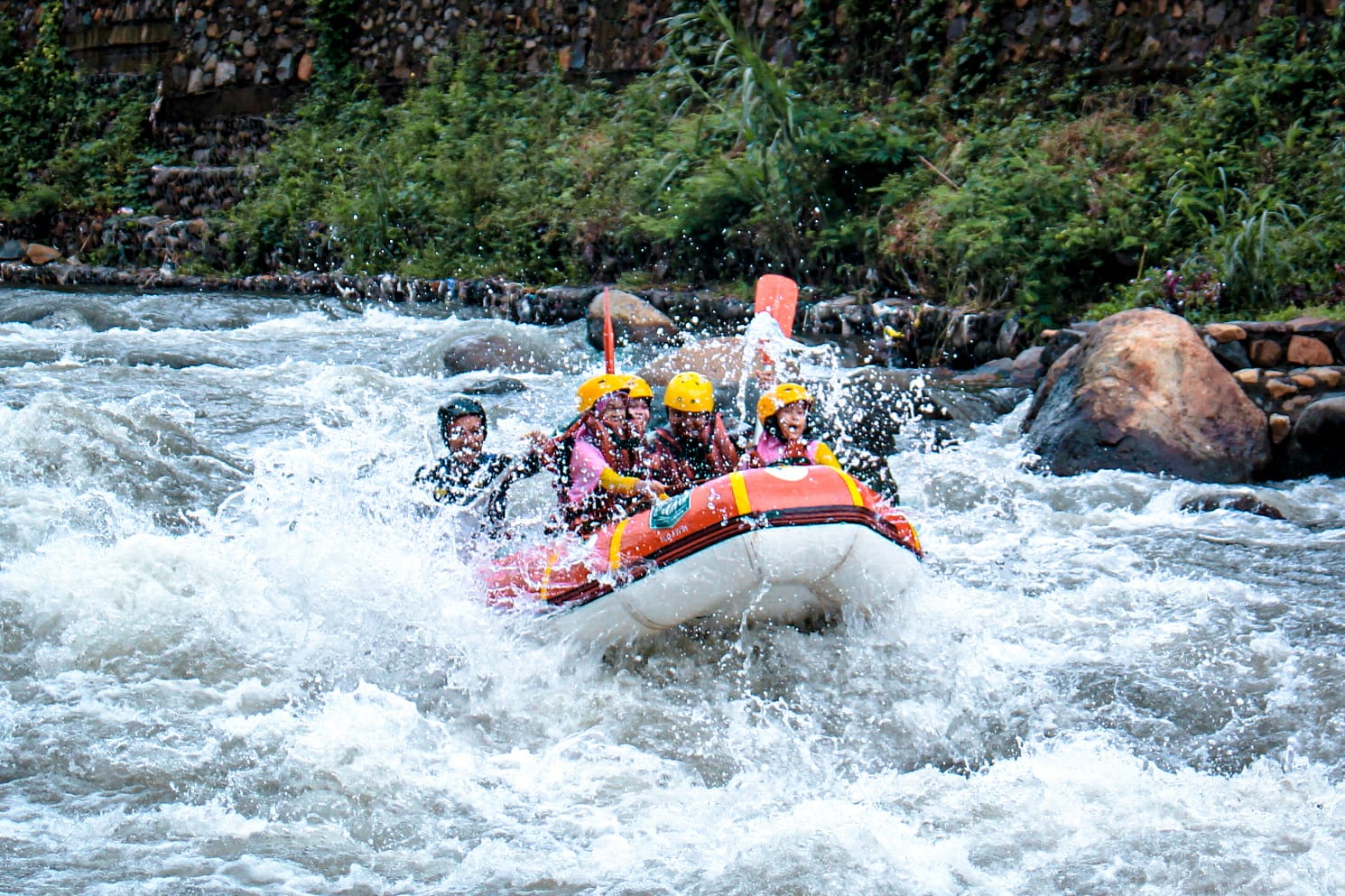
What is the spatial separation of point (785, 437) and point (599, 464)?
0.74 metres

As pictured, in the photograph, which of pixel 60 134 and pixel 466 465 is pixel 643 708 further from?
pixel 60 134

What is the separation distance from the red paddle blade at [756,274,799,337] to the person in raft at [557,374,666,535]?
148 inches

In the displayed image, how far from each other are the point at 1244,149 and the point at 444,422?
6185 millimetres

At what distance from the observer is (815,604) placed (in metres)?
5.07

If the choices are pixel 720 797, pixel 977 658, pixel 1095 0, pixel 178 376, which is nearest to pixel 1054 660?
pixel 977 658

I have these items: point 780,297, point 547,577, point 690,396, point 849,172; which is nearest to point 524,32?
point 849,172

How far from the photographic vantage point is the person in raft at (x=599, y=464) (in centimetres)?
551

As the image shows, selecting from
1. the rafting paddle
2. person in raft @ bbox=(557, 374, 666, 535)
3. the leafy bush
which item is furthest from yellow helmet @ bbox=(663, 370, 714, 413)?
the leafy bush

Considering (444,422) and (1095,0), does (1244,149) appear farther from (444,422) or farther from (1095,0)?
(444,422)

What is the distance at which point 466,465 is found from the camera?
5691mm

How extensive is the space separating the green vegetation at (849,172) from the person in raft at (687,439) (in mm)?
4080

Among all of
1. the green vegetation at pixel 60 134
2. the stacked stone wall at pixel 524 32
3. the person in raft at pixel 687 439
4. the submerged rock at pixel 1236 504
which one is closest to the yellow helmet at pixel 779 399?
the person in raft at pixel 687 439

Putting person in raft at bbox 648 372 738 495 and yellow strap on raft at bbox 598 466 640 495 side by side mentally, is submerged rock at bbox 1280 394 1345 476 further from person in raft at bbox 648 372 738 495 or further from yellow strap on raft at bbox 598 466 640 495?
yellow strap on raft at bbox 598 466 640 495

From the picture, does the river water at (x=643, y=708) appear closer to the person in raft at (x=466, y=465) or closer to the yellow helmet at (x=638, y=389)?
the person in raft at (x=466, y=465)
